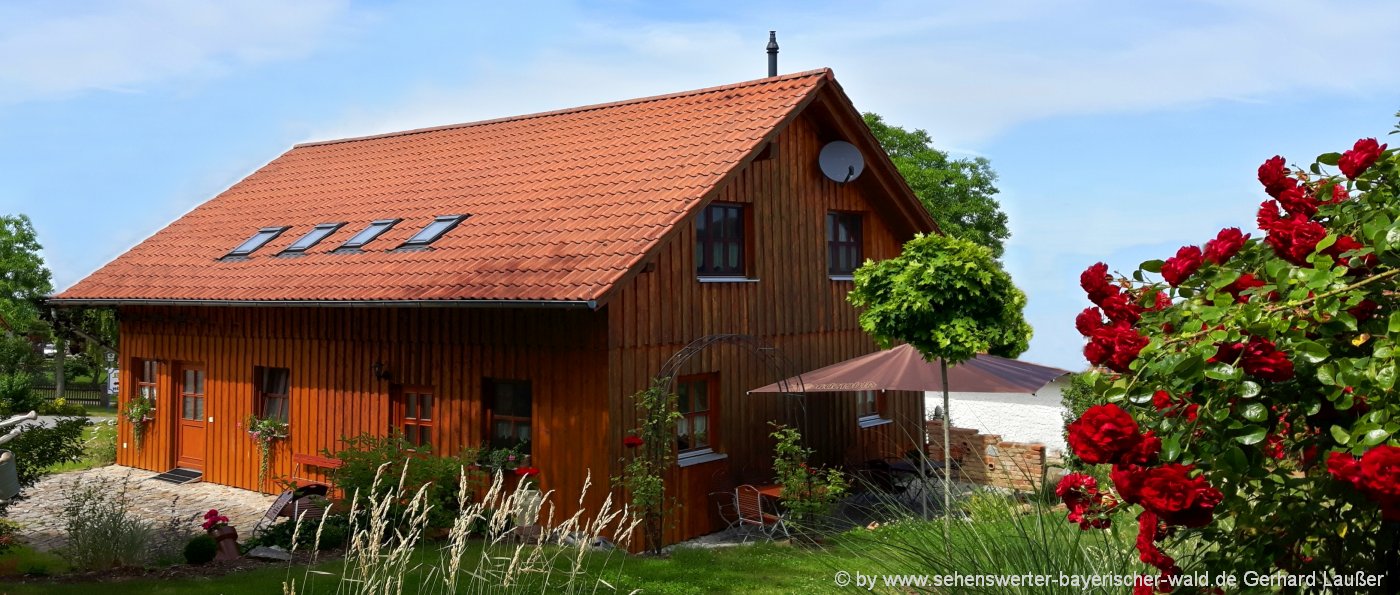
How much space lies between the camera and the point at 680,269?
12984 millimetres

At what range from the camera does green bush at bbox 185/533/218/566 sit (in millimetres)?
10625

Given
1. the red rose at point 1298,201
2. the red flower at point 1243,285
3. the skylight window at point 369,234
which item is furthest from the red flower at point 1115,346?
the skylight window at point 369,234

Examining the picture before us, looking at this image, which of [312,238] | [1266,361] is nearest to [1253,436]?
[1266,361]

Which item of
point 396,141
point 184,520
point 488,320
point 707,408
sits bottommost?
point 184,520

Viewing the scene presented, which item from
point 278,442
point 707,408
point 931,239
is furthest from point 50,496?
point 931,239

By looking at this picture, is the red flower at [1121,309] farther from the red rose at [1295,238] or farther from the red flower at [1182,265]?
the red rose at [1295,238]

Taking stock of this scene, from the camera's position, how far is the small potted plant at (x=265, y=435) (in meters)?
15.7

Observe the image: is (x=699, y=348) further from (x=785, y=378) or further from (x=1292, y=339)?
(x=1292, y=339)

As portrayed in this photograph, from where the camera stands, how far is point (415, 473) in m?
12.0

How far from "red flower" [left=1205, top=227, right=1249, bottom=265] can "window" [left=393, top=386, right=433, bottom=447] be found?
10745 millimetres

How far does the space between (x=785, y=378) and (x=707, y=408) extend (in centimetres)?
111

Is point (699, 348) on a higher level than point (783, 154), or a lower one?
lower

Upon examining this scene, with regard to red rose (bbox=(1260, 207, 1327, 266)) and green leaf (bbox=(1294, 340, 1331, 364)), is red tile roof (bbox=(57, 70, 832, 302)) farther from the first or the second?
green leaf (bbox=(1294, 340, 1331, 364))

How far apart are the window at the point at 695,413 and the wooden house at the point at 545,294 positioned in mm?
26
